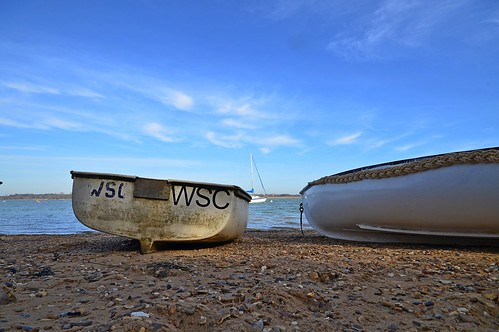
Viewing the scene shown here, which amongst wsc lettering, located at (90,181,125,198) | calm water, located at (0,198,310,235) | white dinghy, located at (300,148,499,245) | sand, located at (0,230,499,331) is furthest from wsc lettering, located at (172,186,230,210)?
calm water, located at (0,198,310,235)

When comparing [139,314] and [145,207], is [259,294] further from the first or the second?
[145,207]

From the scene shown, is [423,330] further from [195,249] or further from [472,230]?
[195,249]

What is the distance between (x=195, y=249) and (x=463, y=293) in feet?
11.2

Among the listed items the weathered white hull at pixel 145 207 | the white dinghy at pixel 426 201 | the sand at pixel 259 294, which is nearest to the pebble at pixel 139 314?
the sand at pixel 259 294

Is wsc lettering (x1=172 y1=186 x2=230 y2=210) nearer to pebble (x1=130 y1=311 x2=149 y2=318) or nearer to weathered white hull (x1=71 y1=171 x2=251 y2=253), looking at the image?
weathered white hull (x1=71 y1=171 x2=251 y2=253)

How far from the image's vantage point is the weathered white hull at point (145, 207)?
4.56 m

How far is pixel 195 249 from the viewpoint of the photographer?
5039mm

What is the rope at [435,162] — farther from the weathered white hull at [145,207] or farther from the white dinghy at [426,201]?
the weathered white hull at [145,207]

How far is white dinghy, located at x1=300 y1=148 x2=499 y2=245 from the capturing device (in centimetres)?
411

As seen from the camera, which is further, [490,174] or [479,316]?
[490,174]

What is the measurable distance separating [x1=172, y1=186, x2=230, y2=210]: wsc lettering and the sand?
3.17ft

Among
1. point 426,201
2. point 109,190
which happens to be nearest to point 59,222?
point 109,190

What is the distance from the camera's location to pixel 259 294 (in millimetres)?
2412

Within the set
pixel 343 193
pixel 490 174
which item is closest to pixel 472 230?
pixel 490 174
